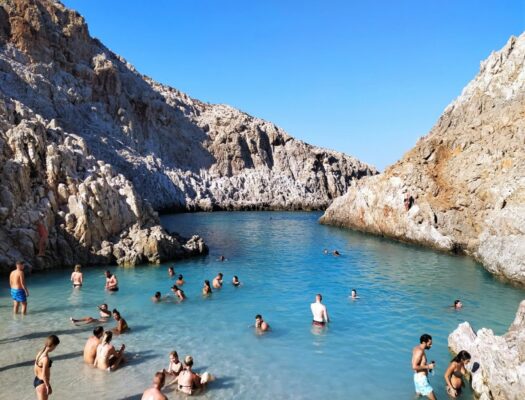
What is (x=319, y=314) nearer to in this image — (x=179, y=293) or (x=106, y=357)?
(x=179, y=293)

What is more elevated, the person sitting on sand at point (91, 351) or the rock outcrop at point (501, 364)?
the rock outcrop at point (501, 364)

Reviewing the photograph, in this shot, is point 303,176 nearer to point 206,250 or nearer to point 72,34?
point 72,34

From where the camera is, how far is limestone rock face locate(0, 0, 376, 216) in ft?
211

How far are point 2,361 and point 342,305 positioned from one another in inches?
581

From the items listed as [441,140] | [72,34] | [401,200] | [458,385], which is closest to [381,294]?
[458,385]

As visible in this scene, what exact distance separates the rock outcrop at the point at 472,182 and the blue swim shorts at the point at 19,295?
25.6 m

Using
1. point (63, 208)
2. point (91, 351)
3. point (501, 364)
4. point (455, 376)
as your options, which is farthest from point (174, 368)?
point (63, 208)

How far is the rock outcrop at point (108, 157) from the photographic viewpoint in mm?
27875

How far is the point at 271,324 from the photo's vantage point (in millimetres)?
18344

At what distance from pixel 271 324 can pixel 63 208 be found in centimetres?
1793

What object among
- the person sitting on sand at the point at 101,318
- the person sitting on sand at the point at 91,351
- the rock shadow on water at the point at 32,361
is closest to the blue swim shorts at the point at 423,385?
the person sitting on sand at the point at 91,351

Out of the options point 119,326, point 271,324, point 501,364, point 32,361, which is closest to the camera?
point 501,364

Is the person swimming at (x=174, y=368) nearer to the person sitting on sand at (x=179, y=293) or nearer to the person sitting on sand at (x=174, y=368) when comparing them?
the person sitting on sand at (x=174, y=368)

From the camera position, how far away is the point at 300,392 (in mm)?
12531
